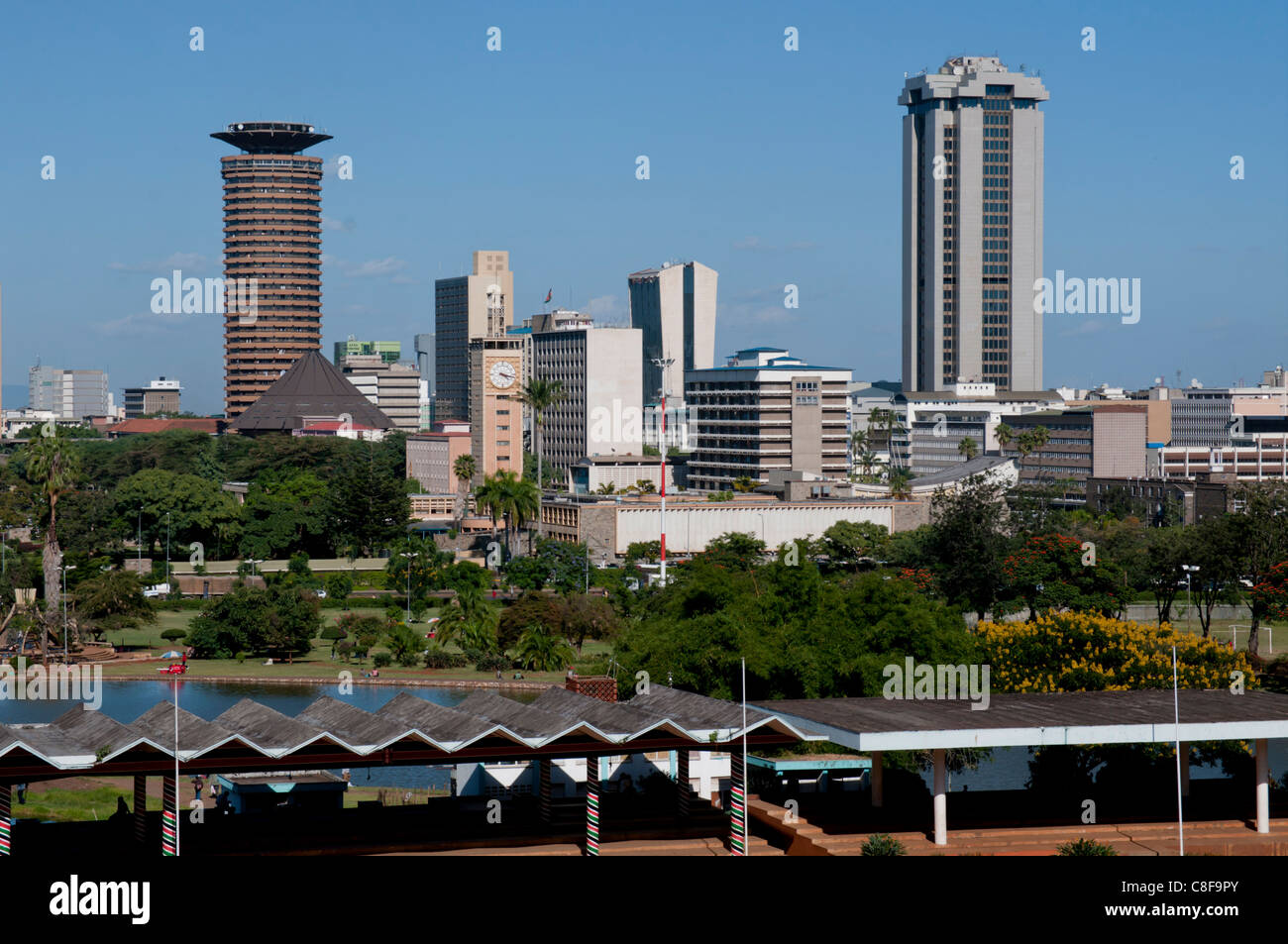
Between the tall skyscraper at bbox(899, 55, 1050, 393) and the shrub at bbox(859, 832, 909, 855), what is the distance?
16188 centimetres

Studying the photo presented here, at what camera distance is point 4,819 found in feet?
65.7

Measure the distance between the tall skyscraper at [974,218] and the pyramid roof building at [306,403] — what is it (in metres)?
67.6

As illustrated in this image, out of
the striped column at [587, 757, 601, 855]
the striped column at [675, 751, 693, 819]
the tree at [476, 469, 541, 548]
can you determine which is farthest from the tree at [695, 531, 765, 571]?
the striped column at [587, 757, 601, 855]

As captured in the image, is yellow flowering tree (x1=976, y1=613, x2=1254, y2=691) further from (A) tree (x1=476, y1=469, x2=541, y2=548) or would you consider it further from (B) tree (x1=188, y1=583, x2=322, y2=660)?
(A) tree (x1=476, y1=469, x2=541, y2=548)

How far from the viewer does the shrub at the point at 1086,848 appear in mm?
21969

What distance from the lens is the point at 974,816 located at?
984 inches

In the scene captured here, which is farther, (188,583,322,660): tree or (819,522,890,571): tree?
(819,522,890,571): tree

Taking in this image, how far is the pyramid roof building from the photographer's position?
558 feet

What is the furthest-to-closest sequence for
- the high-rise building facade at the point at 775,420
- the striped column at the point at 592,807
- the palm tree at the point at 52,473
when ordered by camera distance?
the high-rise building facade at the point at 775,420 < the palm tree at the point at 52,473 < the striped column at the point at 592,807

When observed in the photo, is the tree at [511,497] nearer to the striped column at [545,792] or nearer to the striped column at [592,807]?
the striped column at [545,792]
